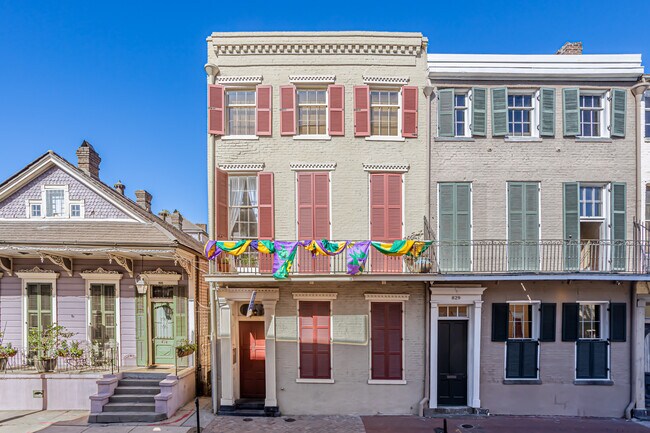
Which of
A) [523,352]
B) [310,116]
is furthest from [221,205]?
[523,352]

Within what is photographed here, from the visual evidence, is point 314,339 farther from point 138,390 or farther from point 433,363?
point 138,390

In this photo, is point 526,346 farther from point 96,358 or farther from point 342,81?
point 96,358

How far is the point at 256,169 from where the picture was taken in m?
11.6

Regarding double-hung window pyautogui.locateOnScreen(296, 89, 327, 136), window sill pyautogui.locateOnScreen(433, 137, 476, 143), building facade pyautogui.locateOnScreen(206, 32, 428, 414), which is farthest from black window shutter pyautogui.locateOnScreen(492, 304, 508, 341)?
double-hung window pyautogui.locateOnScreen(296, 89, 327, 136)

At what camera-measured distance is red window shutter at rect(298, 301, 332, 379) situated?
11539 millimetres

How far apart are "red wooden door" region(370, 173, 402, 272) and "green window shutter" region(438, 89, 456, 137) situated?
80.6 inches

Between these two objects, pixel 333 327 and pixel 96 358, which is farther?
pixel 96 358

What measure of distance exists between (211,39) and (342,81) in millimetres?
4423

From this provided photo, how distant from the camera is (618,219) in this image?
451 inches

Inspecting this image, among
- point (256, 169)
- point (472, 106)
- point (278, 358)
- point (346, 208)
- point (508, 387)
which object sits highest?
point (472, 106)

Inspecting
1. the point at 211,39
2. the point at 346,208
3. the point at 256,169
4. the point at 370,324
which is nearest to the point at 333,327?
the point at 370,324

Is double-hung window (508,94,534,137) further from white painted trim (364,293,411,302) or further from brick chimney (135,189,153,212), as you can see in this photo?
brick chimney (135,189,153,212)

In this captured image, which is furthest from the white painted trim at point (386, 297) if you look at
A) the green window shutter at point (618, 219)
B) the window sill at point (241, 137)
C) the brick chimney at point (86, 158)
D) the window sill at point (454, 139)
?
the brick chimney at point (86, 158)

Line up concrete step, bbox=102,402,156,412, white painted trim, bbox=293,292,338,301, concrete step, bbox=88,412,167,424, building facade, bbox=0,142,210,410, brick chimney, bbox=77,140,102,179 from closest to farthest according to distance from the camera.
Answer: concrete step, bbox=88,412,167,424 → concrete step, bbox=102,402,156,412 → white painted trim, bbox=293,292,338,301 → building facade, bbox=0,142,210,410 → brick chimney, bbox=77,140,102,179
